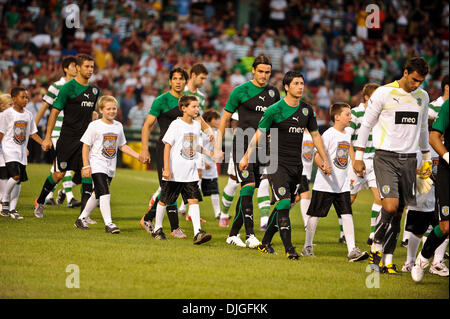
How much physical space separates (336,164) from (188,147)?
6.59ft

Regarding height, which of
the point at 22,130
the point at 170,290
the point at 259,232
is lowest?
the point at 259,232

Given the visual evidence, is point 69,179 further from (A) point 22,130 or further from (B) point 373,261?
(B) point 373,261

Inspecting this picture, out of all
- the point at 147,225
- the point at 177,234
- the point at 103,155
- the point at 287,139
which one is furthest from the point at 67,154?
the point at 287,139

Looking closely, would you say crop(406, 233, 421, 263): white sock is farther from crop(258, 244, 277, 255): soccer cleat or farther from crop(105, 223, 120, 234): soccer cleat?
crop(105, 223, 120, 234): soccer cleat

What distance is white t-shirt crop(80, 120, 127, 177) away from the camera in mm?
10547

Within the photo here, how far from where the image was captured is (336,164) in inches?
386

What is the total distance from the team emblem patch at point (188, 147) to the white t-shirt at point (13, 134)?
10.1 feet

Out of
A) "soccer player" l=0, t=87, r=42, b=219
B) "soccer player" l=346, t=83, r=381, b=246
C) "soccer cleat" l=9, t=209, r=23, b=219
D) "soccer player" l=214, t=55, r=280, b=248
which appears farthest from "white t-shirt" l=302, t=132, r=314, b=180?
"soccer cleat" l=9, t=209, r=23, b=219

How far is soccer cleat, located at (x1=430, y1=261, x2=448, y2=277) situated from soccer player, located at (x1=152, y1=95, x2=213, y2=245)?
10.1 feet

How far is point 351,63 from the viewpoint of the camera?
27625 millimetres

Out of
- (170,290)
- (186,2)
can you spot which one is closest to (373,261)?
(170,290)

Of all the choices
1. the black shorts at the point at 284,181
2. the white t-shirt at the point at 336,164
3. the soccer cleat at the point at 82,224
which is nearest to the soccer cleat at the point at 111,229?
the soccer cleat at the point at 82,224

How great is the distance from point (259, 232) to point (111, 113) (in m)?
3.05

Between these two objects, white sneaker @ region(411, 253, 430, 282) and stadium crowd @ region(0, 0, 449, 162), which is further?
stadium crowd @ region(0, 0, 449, 162)
